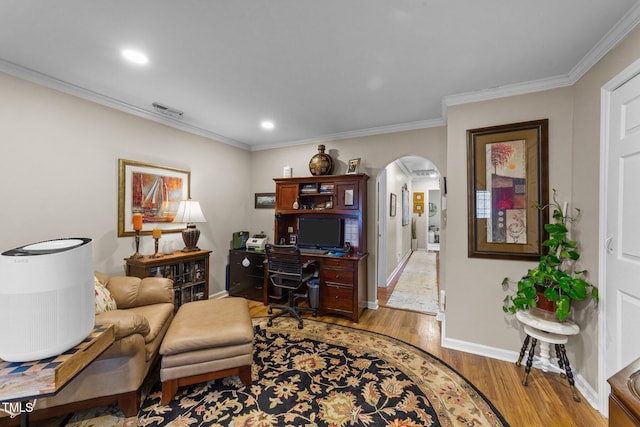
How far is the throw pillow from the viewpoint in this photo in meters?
1.95

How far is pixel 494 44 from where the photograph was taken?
179cm

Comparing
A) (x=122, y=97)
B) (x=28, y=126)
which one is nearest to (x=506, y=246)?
(x=122, y=97)

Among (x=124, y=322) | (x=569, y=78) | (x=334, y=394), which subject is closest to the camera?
(x=124, y=322)

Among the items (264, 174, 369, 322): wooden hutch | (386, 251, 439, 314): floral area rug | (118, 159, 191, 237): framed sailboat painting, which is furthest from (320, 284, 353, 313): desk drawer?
(118, 159, 191, 237): framed sailboat painting

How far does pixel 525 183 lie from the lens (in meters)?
2.30

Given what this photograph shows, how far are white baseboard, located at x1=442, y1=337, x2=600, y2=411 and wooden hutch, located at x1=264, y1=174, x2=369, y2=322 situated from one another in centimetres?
109

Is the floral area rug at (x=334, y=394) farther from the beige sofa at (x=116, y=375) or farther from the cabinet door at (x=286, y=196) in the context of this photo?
the cabinet door at (x=286, y=196)

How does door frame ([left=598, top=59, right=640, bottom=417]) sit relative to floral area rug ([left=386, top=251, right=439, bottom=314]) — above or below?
above

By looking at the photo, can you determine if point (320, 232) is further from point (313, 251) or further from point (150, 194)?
point (150, 194)

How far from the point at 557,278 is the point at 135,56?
3661mm

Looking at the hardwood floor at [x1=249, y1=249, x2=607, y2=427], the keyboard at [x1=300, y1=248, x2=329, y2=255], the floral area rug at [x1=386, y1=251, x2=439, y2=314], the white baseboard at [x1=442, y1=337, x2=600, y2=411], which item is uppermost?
the keyboard at [x1=300, y1=248, x2=329, y2=255]

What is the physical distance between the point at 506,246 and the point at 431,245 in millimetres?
6957

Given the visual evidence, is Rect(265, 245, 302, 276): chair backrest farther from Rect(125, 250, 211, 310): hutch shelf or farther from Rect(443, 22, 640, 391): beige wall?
Rect(443, 22, 640, 391): beige wall

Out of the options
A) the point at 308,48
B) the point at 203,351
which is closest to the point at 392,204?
the point at 308,48
